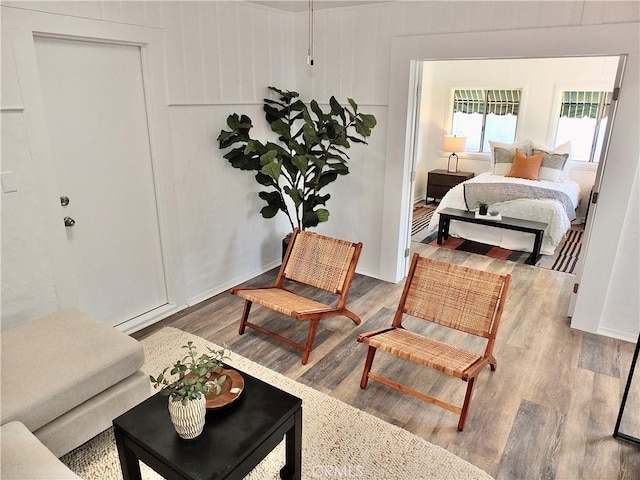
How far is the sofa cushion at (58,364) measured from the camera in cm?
183

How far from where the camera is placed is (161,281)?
350cm

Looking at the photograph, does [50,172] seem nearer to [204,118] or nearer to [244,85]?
[204,118]

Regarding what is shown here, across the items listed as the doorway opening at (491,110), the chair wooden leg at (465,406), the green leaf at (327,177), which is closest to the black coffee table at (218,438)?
the chair wooden leg at (465,406)

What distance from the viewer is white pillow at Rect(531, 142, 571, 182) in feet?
20.0

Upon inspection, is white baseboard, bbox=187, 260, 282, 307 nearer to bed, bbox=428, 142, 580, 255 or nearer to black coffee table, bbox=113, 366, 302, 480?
black coffee table, bbox=113, 366, 302, 480

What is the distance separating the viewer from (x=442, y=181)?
7.04 metres

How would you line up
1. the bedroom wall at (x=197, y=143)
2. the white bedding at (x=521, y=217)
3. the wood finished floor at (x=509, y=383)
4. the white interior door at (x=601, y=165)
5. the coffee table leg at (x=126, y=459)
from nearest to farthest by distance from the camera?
1. the coffee table leg at (x=126, y=459)
2. the wood finished floor at (x=509, y=383)
3. the bedroom wall at (x=197, y=143)
4. the white interior door at (x=601, y=165)
5. the white bedding at (x=521, y=217)

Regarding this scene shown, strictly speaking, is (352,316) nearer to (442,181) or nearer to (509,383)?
(509,383)

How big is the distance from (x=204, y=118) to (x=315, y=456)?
2535 mm

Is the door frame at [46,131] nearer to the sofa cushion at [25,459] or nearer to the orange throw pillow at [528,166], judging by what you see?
the sofa cushion at [25,459]

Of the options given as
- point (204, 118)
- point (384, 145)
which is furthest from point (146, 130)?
point (384, 145)

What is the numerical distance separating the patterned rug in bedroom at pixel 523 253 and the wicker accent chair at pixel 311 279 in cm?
240

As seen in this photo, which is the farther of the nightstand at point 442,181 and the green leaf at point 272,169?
the nightstand at point 442,181

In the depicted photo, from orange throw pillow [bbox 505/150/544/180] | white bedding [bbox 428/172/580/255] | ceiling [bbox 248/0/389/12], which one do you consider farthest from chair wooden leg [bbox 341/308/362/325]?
Result: orange throw pillow [bbox 505/150/544/180]
